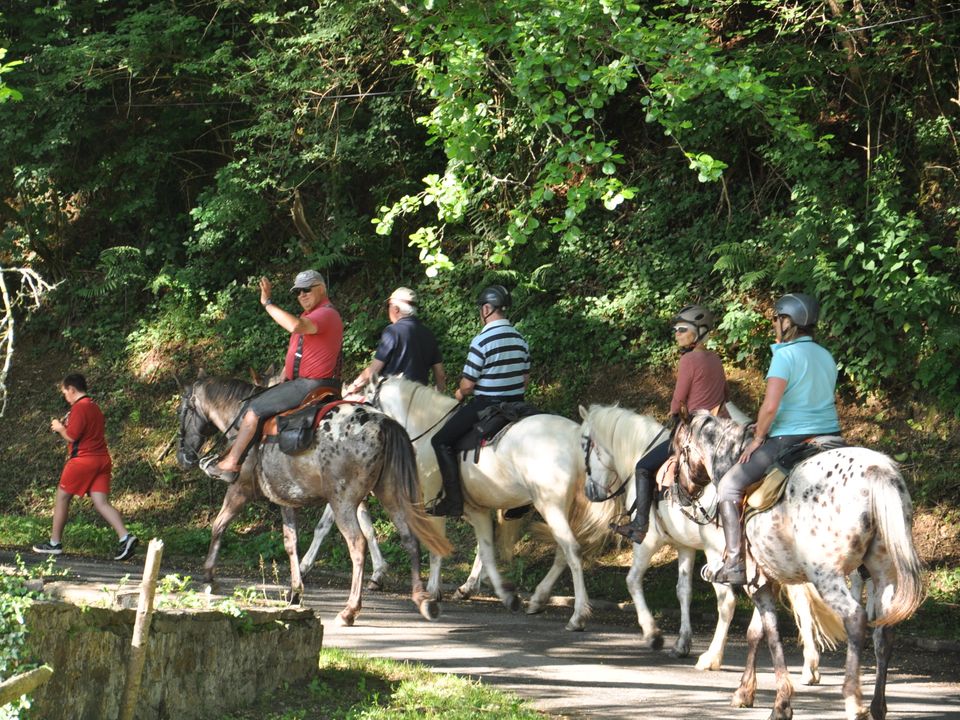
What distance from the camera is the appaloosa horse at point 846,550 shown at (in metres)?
7.50

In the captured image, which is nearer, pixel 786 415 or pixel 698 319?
pixel 786 415

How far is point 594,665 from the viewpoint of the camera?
9633 millimetres

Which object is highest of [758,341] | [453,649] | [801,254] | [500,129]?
[500,129]

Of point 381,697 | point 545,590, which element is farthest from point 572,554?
point 381,697

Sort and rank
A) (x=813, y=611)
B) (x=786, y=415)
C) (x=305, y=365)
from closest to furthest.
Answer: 1. (x=786, y=415)
2. (x=813, y=611)
3. (x=305, y=365)

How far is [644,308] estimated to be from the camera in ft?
56.5

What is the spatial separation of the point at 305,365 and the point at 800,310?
5043 mm

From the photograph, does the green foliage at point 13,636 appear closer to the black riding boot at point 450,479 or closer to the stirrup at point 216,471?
the stirrup at point 216,471

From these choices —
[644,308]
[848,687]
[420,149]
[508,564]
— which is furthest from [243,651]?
[420,149]

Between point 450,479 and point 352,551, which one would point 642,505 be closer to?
point 450,479

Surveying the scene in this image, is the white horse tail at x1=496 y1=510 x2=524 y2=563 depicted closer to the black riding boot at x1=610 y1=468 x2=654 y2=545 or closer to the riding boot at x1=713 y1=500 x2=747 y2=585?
the black riding boot at x1=610 y1=468 x2=654 y2=545

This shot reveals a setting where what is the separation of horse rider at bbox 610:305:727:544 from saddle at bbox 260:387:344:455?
9.89 ft

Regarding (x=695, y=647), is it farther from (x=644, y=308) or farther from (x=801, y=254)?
(x=644, y=308)

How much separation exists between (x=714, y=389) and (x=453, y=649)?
317 cm
